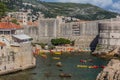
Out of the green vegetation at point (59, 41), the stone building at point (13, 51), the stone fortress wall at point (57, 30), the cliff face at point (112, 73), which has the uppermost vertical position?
the cliff face at point (112, 73)

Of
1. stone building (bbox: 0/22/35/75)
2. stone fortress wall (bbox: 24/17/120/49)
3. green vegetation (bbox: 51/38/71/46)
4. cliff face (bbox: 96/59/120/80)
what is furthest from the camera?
stone fortress wall (bbox: 24/17/120/49)

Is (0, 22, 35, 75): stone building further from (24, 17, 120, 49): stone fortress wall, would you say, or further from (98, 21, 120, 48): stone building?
(24, 17, 120, 49): stone fortress wall

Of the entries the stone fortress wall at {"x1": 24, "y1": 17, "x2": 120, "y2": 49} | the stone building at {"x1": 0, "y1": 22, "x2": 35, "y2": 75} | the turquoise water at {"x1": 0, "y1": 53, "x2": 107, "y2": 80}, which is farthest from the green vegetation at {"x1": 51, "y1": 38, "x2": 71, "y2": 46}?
the stone building at {"x1": 0, "y1": 22, "x2": 35, "y2": 75}

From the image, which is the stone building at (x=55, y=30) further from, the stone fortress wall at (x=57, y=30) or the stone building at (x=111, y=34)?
the stone building at (x=111, y=34)

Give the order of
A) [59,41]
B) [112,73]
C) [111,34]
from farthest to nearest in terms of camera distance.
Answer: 1. [59,41]
2. [111,34]
3. [112,73]

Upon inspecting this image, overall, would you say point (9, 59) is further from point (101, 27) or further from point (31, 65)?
point (101, 27)

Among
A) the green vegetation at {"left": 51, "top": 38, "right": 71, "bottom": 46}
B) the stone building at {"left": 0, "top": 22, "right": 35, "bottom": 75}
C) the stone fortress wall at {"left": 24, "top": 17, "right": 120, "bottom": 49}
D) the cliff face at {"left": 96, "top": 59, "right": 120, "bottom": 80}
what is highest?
the cliff face at {"left": 96, "top": 59, "right": 120, "bottom": 80}

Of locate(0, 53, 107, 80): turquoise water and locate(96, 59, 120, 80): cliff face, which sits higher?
locate(96, 59, 120, 80): cliff face

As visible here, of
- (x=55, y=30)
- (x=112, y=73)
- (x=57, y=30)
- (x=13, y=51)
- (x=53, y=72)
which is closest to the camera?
(x=112, y=73)

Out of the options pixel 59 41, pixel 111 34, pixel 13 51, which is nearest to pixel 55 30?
pixel 59 41

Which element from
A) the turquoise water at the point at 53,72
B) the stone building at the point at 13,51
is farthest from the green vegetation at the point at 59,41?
the stone building at the point at 13,51

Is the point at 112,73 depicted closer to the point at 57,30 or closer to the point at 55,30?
the point at 55,30

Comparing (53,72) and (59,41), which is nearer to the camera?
(53,72)
